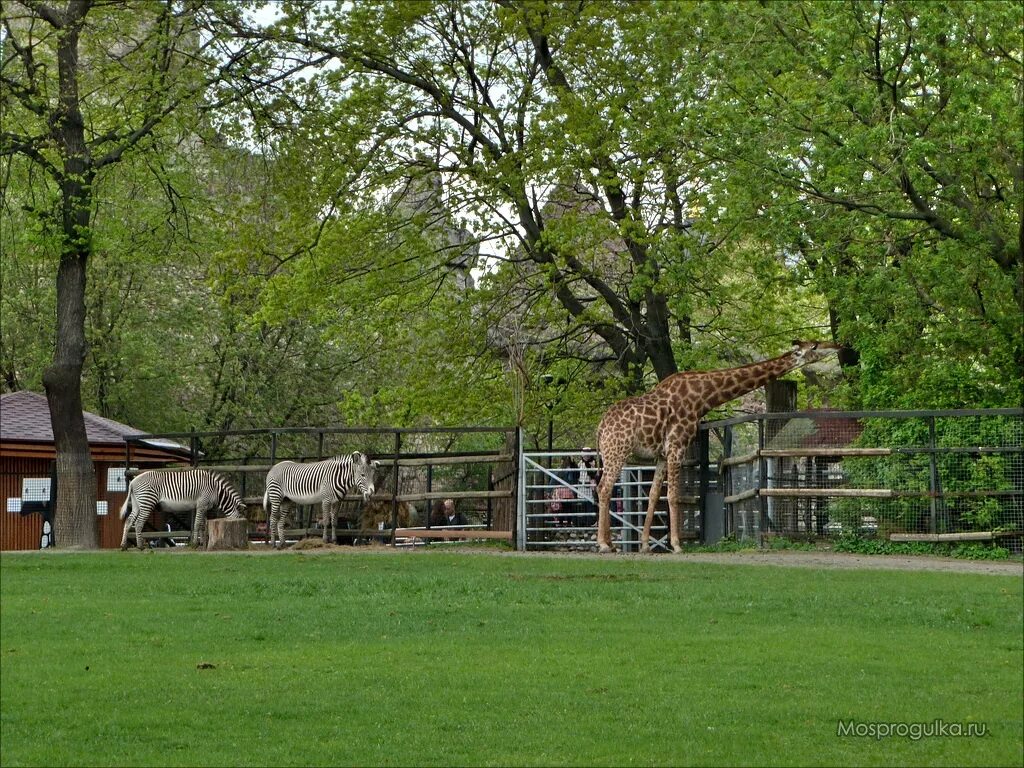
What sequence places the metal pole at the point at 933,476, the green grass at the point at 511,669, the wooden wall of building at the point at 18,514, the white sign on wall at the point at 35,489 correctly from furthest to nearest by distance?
the white sign on wall at the point at 35,489
the wooden wall of building at the point at 18,514
the metal pole at the point at 933,476
the green grass at the point at 511,669

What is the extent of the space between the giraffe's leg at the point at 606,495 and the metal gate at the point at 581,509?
57cm

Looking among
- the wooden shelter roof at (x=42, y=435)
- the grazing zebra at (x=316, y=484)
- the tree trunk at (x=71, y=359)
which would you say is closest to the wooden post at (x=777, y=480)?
the grazing zebra at (x=316, y=484)

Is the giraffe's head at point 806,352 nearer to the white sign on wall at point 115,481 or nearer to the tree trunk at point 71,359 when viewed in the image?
the tree trunk at point 71,359

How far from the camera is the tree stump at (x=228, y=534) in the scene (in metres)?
26.5

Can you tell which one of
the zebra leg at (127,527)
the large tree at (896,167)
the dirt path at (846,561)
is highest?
the large tree at (896,167)

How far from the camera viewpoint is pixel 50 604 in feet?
51.4

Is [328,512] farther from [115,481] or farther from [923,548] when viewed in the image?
[923,548]

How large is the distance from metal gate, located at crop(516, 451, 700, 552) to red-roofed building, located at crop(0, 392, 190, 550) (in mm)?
10780

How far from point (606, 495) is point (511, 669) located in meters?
12.8

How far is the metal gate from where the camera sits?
25.1 meters

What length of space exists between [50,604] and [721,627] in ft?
23.6

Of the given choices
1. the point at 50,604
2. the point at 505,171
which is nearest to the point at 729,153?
the point at 505,171

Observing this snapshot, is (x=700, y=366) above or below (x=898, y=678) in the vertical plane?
above

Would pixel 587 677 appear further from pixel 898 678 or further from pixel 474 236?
pixel 474 236
